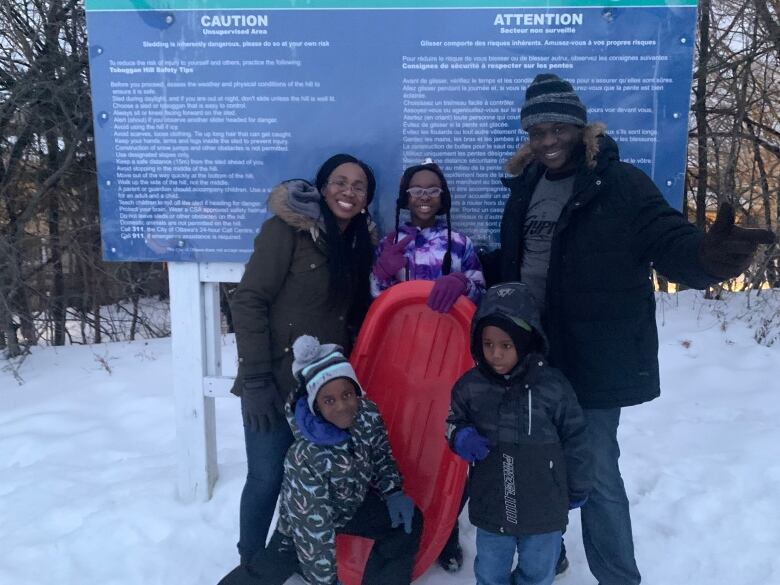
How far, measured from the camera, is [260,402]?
2516mm

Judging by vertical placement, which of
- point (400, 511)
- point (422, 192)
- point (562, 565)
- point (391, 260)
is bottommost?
point (562, 565)

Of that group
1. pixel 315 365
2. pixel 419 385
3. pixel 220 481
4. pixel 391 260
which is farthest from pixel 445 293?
pixel 220 481

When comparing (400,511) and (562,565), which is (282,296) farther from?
(562,565)

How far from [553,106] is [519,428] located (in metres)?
1.16

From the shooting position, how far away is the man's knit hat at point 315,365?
7.77 ft

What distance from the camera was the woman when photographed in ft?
8.27

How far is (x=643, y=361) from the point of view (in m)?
2.29

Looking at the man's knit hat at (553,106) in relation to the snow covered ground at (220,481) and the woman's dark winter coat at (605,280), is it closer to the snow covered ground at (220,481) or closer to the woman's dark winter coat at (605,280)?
the woman's dark winter coat at (605,280)

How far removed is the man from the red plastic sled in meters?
0.49

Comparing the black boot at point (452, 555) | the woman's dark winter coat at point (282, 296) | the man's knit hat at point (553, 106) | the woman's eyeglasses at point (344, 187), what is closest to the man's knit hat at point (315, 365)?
the woman's dark winter coat at point (282, 296)

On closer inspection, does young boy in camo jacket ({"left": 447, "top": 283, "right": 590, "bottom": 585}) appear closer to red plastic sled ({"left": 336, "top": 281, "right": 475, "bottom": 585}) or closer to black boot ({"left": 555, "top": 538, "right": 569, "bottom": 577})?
red plastic sled ({"left": 336, "top": 281, "right": 475, "bottom": 585})

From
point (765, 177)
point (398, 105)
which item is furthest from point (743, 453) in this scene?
point (765, 177)

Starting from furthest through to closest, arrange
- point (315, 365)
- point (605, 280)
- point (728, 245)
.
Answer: point (315, 365) < point (605, 280) < point (728, 245)

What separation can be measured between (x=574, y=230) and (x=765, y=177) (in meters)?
6.05
